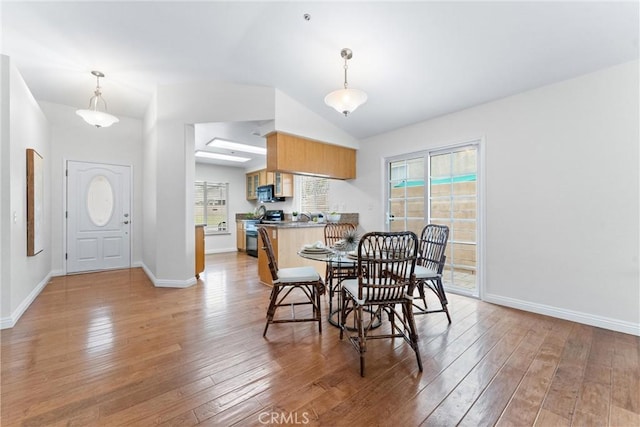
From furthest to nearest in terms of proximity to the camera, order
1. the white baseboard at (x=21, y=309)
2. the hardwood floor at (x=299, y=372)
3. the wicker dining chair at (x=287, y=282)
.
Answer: the white baseboard at (x=21, y=309)
the wicker dining chair at (x=287, y=282)
the hardwood floor at (x=299, y=372)

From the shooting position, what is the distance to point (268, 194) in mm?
6727

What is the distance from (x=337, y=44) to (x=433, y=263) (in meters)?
2.53

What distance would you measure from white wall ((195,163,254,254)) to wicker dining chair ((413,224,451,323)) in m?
5.68

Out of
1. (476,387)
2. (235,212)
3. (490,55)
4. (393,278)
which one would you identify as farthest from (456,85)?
(235,212)

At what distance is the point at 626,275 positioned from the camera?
7.97ft

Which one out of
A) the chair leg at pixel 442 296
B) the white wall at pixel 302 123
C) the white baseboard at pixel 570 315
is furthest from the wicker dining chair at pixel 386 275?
the white wall at pixel 302 123

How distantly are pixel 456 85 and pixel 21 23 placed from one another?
15.0 ft

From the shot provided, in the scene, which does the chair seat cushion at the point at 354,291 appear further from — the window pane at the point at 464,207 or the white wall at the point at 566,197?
the window pane at the point at 464,207

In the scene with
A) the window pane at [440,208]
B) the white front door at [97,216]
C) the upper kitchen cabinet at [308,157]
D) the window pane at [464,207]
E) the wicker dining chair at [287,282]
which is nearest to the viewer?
the wicker dining chair at [287,282]

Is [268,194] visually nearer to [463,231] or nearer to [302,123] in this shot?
[302,123]

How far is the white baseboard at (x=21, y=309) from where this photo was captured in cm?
254

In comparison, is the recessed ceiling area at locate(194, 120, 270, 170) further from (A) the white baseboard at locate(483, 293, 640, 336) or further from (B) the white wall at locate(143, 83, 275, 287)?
(A) the white baseboard at locate(483, 293, 640, 336)

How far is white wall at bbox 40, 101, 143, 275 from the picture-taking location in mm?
4539

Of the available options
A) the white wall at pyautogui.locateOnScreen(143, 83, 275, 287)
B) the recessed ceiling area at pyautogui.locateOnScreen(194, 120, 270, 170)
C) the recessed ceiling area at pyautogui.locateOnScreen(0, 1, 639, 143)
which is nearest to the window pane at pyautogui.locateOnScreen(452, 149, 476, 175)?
the recessed ceiling area at pyautogui.locateOnScreen(0, 1, 639, 143)
